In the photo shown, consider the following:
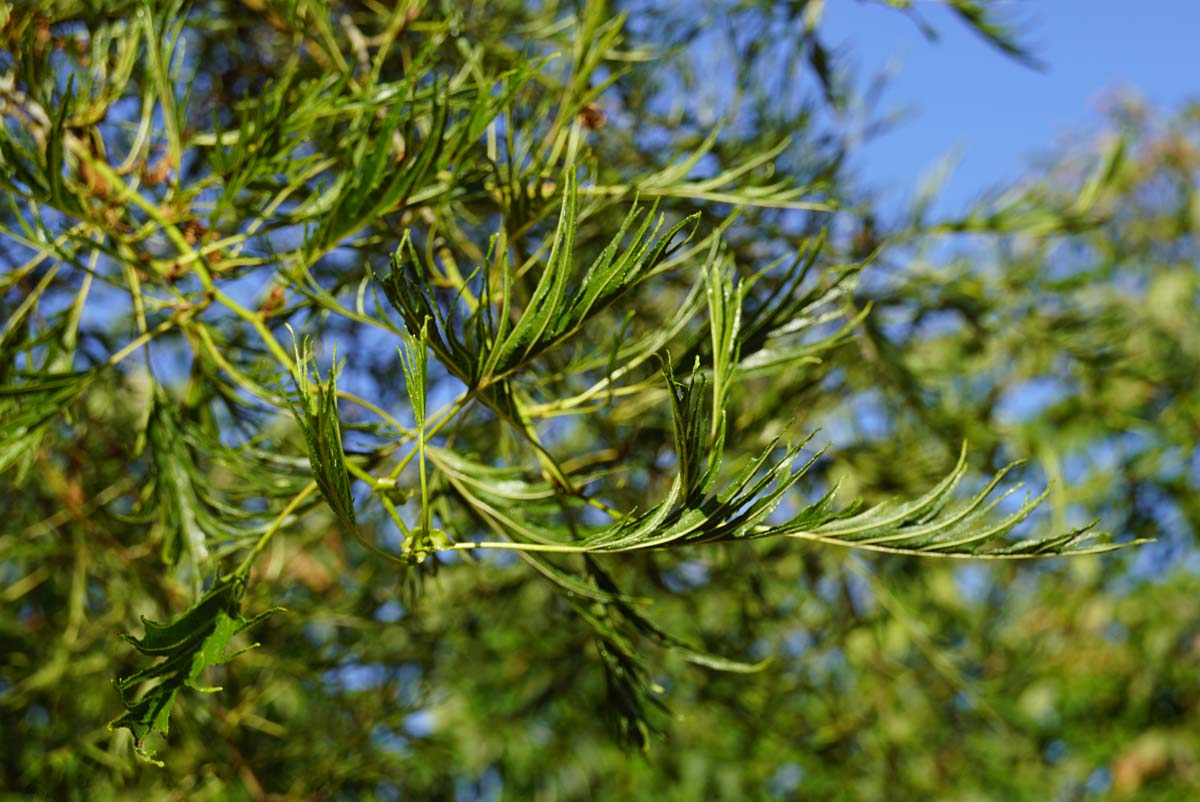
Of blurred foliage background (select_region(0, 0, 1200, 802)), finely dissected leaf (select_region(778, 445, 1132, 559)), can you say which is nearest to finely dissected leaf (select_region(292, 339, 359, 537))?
blurred foliage background (select_region(0, 0, 1200, 802))

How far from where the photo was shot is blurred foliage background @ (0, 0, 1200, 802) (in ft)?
2.12

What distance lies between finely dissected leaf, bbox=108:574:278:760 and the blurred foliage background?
4 centimetres

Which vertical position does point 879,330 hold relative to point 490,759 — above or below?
above

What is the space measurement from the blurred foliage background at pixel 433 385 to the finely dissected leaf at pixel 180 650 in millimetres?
40

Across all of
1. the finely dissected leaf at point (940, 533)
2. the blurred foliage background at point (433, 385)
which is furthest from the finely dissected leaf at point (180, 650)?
the finely dissected leaf at point (940, 533)

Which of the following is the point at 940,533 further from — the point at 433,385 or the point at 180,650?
the point at 433,385

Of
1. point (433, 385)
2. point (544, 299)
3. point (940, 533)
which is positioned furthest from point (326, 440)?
point (433, 385)

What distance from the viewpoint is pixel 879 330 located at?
106 centimetres

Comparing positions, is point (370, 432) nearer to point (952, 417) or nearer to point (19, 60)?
point (19, 60)

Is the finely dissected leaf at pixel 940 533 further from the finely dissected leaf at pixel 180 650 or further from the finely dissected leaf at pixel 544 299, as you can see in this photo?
the finely dissected leaf at pixel 180 650

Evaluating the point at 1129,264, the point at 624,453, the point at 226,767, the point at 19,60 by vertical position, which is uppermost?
the point at 19,60

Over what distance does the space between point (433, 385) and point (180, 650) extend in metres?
0.86

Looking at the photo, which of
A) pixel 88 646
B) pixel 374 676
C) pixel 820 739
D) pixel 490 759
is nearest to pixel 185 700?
pixel 88 646

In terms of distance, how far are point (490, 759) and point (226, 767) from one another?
134cm
